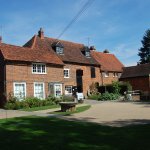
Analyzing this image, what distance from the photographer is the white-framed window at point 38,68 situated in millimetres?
36156

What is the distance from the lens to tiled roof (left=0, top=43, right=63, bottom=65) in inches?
1344

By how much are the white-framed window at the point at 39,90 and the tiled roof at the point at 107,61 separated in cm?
A: 1591

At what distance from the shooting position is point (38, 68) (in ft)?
120

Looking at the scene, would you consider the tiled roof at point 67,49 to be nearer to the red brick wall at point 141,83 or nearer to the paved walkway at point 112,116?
the red brick wall at point 141,83

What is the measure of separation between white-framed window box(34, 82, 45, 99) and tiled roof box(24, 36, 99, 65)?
5719 mm

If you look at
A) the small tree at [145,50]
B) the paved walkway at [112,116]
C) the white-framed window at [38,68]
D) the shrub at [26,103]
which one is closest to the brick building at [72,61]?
the white-framed window at [38,68]

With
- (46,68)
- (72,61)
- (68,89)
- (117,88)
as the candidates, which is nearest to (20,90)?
(46,68)

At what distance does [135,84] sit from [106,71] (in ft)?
18.0

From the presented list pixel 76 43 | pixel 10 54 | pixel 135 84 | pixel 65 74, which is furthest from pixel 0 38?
pixel 135 84

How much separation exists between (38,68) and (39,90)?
274 centimetres

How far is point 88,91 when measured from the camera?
45938 mm

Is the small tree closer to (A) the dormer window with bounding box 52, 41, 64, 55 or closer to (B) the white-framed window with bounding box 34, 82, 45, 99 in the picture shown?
(A) the dormer window with bounding box 52, 41, 64, 55

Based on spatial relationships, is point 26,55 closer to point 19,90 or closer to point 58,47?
point 19,90

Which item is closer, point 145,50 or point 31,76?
point 31,76
